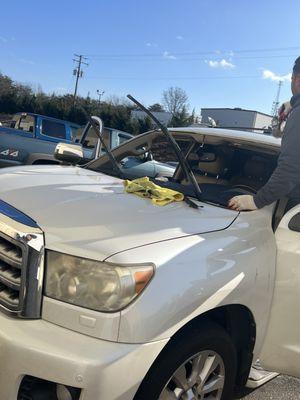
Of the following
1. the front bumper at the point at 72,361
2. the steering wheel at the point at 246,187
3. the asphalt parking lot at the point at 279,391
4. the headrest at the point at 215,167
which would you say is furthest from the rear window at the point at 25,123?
the front bumper at the point at 72,361

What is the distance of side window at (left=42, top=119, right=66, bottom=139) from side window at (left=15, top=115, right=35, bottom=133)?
391 millimetres

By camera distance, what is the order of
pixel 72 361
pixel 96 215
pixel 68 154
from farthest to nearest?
1. pixel 68 154
2. pixel 96 215
3. pixel 72 361

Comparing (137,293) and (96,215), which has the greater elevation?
(96,215)

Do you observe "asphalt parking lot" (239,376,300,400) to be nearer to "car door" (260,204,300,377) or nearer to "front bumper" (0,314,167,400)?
"car door" (260,204,300,377)

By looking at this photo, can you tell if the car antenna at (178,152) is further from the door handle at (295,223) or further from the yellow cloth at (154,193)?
the door handle at (295,223)

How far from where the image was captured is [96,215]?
99.3 inches

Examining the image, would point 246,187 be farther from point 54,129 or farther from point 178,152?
point 54,129

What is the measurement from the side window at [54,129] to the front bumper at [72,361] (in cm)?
1304

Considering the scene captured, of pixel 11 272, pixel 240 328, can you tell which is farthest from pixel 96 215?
pixel 240 328

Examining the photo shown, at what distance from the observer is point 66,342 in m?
2.01

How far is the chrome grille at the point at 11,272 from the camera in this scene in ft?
7.07

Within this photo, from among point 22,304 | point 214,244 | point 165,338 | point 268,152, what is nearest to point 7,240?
point 22,304

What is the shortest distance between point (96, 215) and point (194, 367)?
0.94 m

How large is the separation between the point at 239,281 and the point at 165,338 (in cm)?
58
